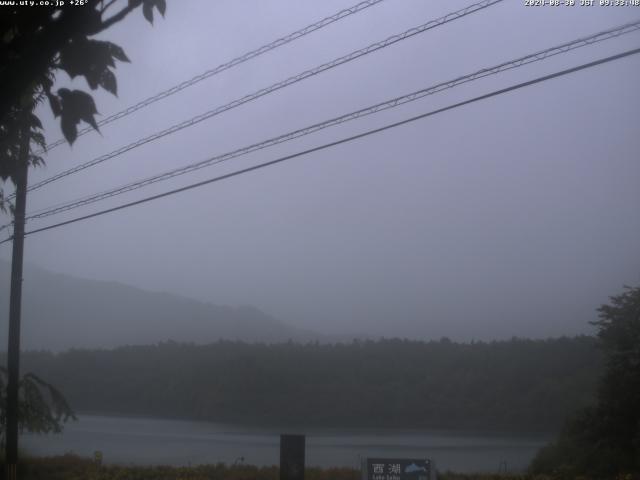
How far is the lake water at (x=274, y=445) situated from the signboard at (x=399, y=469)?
4.24m

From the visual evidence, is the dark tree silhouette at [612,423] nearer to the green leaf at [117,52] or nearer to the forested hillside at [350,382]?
the forested hillside at [350,382]

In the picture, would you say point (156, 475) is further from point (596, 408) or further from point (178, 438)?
point (596, 408)

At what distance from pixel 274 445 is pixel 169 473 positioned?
4565 mm

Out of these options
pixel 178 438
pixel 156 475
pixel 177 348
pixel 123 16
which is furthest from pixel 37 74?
pixel 177 348

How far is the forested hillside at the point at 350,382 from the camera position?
59.7ft

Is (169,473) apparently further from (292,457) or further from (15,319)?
(292,457)

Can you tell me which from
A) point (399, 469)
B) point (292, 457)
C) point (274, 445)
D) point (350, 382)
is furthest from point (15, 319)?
point (350, 382)

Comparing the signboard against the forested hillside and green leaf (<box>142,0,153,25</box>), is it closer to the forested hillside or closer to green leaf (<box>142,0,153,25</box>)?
green leaf (<box>142,0,153,25</box>)

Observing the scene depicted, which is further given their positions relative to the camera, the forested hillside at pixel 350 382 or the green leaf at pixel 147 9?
the forested hillside at pixel 350 382

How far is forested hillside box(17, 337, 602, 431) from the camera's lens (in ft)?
59.7

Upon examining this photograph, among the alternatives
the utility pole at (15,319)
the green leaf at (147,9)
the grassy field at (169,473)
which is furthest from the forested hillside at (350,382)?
the green leaf at (147,9)

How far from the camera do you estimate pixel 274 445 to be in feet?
62.0

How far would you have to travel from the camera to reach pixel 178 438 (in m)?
20.9

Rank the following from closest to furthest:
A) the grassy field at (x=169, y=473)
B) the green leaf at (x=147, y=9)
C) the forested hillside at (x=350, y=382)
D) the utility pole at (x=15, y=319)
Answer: the green leaf at (x=147, y=9)
the grassy field at (x=169, y=473)
the utility pole at (x=15, y=319)
the forested hillside at (x=350, y=382)
